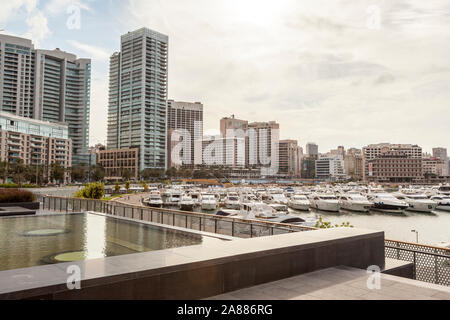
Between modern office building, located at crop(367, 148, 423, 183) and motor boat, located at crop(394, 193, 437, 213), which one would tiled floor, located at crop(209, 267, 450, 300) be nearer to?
motor boat, located at crop(394, 193, 437, 213)

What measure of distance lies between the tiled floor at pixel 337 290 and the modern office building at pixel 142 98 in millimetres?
162468

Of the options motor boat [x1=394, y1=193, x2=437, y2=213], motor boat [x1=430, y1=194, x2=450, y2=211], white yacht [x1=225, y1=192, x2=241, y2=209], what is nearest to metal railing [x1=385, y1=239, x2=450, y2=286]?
white yacht [x1=225, y1=192, x2=241, y2=209]

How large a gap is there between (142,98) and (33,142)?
193 ft

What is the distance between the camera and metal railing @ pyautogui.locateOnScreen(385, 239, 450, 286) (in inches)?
323

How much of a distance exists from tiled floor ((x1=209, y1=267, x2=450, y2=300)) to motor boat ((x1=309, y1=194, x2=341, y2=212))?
46231mm

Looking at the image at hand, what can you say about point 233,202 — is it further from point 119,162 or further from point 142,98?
point 142,98

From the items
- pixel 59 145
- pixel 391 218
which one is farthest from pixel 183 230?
pixel 59 145

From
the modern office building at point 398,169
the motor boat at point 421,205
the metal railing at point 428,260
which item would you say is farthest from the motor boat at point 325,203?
the modern office building at point 398,169

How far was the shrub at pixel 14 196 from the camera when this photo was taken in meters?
25.0

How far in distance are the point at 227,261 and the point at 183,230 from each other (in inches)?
268

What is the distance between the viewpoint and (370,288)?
5.90 metres

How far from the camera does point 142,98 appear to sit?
170 meters
